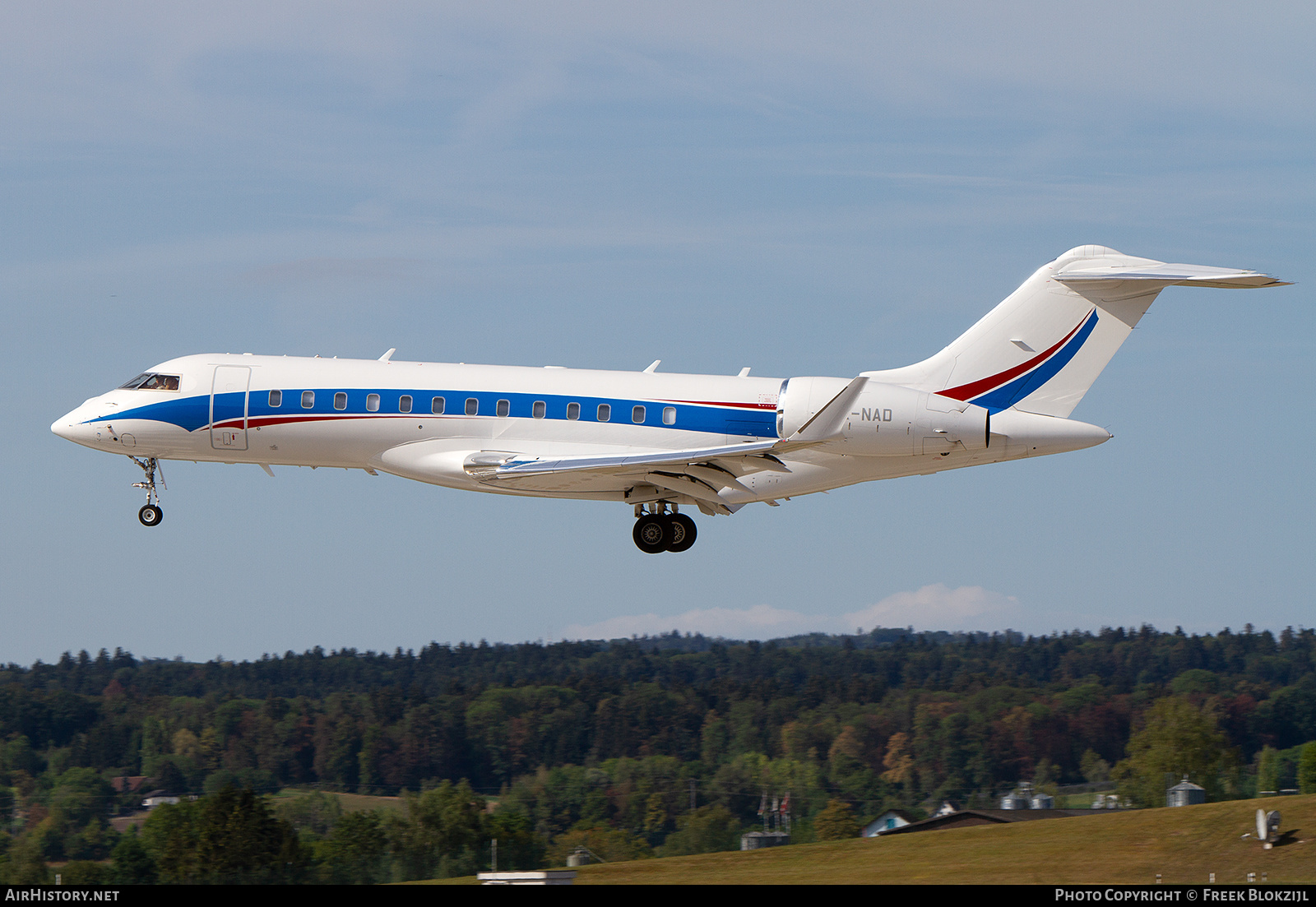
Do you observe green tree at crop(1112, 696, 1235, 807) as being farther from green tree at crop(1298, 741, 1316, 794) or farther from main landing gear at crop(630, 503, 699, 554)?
main landing gear at crop(630, 503, 699, 554)

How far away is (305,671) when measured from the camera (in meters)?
98.9

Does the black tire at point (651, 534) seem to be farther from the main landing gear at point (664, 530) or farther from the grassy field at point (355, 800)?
the grassy field at point (355, 800)

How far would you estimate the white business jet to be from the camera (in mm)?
27875

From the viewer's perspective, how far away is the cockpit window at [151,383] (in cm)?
2919

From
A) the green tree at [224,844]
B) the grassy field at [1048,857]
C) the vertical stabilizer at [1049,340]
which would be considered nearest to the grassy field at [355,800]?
the green tree at [224,844]

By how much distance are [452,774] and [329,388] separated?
55.0 m

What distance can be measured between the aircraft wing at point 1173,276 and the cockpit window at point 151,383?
18.3 metres

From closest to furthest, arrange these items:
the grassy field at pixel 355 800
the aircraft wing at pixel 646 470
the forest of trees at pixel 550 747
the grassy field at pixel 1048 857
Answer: the aircraft wing at pixel 646 470 → the grassy field at pixel 1048 857 → the forest of trees at pixel 550 747 → the grassy field at pixel 355 800

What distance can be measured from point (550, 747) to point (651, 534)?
5568cm

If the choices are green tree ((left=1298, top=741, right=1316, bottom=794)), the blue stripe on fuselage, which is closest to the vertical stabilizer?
the blue stripe on fuselage

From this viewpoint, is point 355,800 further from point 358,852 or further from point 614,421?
point 614,421

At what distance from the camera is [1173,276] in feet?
94.8

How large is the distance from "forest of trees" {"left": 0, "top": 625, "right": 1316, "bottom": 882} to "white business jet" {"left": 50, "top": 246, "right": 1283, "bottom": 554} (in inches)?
1249

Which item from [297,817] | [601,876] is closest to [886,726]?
[297,817]
